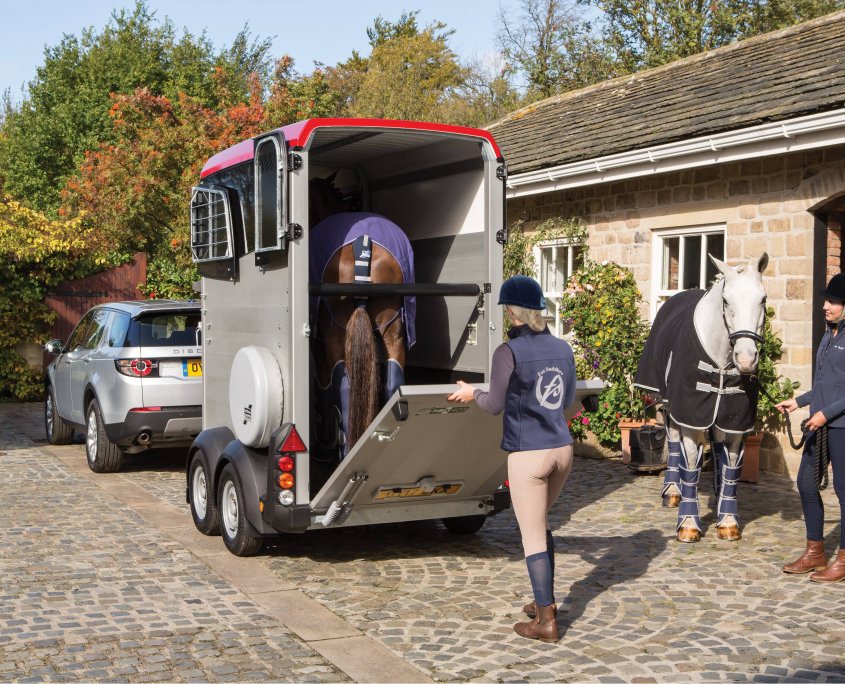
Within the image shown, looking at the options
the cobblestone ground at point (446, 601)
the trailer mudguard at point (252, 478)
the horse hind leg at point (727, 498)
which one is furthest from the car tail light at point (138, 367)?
the horse hind leg at point (727, 498)

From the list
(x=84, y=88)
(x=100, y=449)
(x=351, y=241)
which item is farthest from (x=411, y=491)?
(x=84, y=88)

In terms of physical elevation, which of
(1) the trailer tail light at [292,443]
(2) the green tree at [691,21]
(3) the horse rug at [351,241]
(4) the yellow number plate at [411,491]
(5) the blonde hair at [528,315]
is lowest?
(4) the yellow number plate at [411,491]

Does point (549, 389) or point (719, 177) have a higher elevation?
point (719, 177)

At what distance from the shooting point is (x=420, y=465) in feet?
20.3

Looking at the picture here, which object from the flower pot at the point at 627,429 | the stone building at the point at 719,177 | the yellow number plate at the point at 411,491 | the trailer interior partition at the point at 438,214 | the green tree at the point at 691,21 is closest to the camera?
the yellow number plate at the point at 411,491

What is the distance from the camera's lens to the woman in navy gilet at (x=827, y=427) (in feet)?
19.4

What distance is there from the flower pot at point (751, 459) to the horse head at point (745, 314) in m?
3.14

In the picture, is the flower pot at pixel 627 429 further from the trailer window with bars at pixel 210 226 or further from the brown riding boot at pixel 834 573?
the trailer window with bars at pixel 210 226

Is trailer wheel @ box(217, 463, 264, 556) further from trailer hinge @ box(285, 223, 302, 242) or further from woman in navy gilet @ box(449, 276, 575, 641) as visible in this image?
woman in navy gilet @ box(449, 276, 575, 641)

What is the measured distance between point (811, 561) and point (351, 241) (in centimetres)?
366

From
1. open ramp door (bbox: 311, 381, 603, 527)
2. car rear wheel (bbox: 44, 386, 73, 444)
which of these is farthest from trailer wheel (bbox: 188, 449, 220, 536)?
car rear wheel (bbox: 44, 386, 73, 444)

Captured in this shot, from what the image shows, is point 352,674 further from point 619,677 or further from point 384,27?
point 384,27

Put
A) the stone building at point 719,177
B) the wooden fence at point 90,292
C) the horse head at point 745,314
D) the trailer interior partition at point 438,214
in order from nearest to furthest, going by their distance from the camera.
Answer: the horse head at point 745,314 < the trailer interior partition at point 438,214 < the stone building at point 719,177 < the wooden fence at point 90,292

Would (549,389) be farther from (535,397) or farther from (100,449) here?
(100,449)
